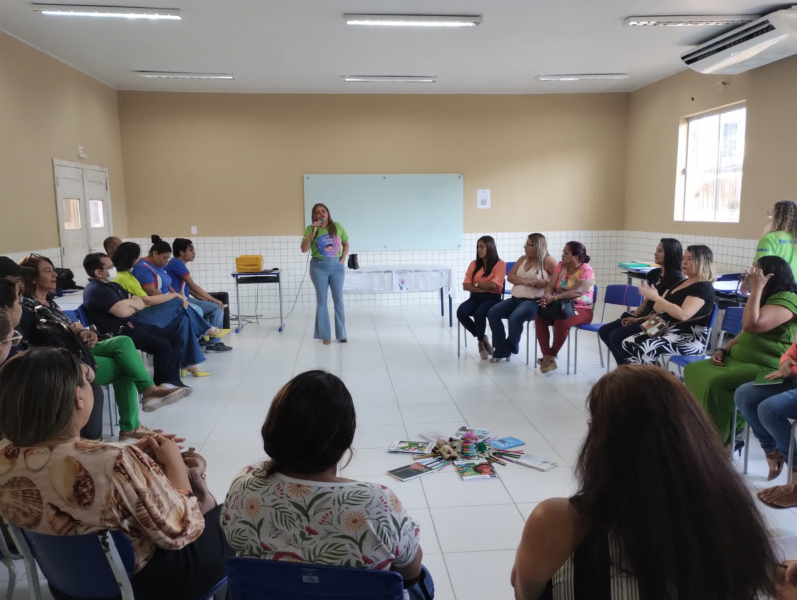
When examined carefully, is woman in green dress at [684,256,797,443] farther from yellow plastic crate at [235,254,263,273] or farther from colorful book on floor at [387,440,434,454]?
yellow plastic crate at [235,254,263,273]

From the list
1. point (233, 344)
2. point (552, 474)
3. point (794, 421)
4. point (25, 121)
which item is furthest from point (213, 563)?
point (25, 121)

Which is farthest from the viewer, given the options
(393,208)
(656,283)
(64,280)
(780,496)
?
(393,208)

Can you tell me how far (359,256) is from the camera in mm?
8203

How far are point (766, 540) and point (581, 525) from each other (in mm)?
315

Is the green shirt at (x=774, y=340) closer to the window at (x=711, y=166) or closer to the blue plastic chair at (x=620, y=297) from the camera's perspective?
the blue plastic chair at (x=620, y=297)

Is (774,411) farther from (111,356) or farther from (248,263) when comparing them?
(248,263)

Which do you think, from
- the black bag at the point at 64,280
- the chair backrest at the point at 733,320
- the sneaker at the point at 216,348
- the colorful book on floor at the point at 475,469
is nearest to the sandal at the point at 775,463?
the chair backrest at the point at 733,320

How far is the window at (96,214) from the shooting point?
670 cm

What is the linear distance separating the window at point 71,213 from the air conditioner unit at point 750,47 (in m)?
6.41

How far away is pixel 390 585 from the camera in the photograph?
3.84 ft

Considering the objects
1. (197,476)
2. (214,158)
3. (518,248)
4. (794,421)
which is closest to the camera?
(197,476)

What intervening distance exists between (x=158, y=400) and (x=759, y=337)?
358 cm

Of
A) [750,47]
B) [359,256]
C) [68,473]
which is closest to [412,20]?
[750,47]

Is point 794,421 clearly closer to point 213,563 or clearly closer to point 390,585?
point 390,585
